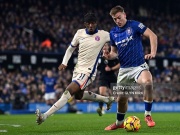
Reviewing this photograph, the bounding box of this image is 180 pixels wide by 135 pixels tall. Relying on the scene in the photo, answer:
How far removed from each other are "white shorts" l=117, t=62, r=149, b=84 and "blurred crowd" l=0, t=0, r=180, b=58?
58.7 ft

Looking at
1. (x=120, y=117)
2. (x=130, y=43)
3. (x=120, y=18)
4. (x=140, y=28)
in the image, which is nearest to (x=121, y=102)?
(x=120, y=117)

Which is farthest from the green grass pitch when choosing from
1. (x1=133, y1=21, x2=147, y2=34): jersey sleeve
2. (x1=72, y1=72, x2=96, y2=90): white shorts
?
(x1=133, y1=21, x2=147, y2=34): jersey sleeve

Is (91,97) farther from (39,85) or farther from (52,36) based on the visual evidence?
(52,36)

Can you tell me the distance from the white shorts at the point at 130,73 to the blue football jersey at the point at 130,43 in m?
0.08

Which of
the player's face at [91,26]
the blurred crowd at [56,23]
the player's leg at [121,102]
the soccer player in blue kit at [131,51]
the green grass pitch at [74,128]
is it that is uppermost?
the blurred crowd at [56,23]

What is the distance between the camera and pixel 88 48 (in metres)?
11.0

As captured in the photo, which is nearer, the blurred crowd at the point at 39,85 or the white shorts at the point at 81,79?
the white shorts at the point at 81,79

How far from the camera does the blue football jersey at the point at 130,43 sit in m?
10.0

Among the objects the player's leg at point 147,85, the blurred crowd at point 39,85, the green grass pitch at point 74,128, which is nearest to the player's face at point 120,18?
the player's leg at point 147,85

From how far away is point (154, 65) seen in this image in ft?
104

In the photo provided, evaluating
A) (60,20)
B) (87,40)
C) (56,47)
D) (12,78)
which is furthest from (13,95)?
(87,40)

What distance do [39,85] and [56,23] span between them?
6.68 metres

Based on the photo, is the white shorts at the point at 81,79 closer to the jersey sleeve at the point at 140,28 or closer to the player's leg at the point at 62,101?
the player's leg at the point at 62,101

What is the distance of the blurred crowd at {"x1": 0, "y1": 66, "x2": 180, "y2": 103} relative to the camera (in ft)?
83.8
